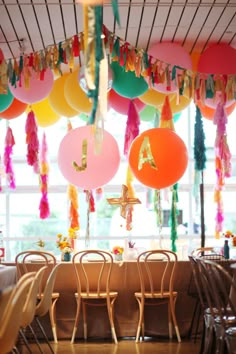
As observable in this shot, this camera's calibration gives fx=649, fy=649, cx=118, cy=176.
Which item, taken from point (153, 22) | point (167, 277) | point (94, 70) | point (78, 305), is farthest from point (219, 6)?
point (94, 70)

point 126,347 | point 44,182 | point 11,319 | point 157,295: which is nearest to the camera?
point 11,319

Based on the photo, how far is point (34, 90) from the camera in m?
6.73

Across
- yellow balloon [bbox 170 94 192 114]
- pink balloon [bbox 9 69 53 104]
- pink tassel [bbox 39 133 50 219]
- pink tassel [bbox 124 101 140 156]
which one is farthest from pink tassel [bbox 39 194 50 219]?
yellow balloon [bbox 170 94 192 114]

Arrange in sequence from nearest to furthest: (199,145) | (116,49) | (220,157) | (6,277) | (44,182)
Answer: (6,277) < (116,49) < (199,145) < (220,157) < (44,182)

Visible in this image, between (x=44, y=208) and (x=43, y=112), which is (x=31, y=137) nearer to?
(x=43, y=112)

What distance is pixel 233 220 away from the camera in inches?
425

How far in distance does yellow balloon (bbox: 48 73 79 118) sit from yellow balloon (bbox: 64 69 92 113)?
0.35 meters

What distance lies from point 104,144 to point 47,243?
15.3 ft

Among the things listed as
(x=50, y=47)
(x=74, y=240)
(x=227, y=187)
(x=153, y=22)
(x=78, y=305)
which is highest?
(x=153, y=22)

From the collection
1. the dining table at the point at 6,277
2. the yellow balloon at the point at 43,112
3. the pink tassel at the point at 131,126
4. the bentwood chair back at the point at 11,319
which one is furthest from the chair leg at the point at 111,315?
the bentwood chair back at the point at 11,319

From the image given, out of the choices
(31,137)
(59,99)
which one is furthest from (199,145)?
(31,137)

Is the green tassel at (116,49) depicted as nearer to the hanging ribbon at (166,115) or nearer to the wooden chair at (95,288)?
the hanging ribbon at (166,115)

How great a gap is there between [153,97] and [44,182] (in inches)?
76.3

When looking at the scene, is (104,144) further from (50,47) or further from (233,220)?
(233,220)
